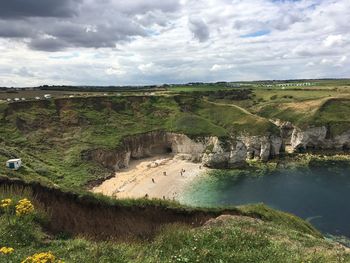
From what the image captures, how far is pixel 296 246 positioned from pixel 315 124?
340 ft

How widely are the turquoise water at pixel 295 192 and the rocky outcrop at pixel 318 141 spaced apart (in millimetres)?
20066

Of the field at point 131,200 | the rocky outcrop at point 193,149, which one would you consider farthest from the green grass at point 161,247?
the rocky outcrop at point 193,149

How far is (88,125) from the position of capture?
10281cm

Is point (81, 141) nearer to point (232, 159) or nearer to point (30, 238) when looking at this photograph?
point (232, 159)

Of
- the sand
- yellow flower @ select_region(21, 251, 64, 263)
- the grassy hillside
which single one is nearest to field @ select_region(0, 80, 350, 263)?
the grassy hillside

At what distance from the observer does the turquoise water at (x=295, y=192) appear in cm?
6212

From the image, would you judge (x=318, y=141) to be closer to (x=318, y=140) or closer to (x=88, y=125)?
(x=318, y=140)

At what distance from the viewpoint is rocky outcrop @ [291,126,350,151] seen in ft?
370

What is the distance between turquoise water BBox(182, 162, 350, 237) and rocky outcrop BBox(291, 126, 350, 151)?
20.1 metres

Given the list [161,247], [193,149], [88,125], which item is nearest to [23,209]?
[161,247]

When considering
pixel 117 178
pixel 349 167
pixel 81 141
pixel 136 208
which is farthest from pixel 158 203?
pixel 349 167

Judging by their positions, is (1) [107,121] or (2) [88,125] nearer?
(2) [88,125]

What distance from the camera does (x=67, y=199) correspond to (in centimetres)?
2459

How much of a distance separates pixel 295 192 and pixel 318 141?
45.1 meters
